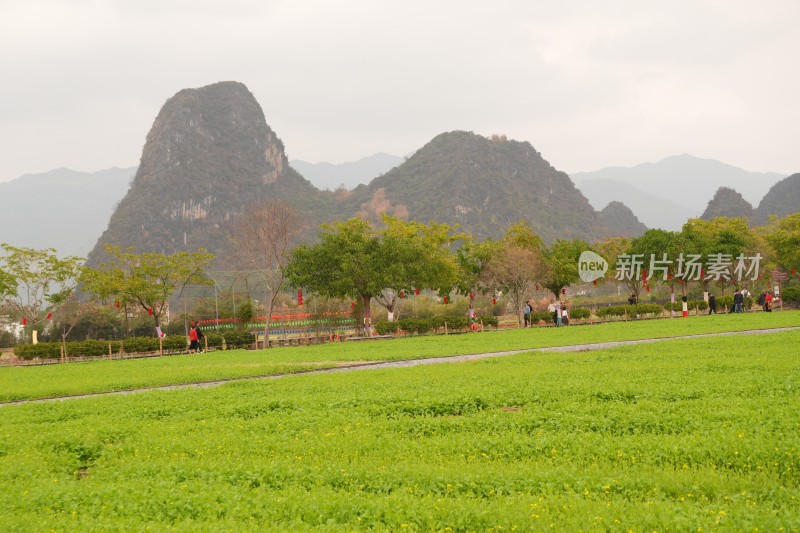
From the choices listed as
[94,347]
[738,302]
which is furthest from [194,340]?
[738,302]

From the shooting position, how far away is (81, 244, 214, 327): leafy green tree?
158 ft

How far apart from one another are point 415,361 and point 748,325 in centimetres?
1889

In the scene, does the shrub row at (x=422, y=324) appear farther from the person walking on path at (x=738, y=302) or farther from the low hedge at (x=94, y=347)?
the person walking on path at (x=738, y=302)

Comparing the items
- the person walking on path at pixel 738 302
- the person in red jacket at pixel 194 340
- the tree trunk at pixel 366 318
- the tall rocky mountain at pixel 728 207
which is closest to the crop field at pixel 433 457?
the person in red jacket at pixel 194 340

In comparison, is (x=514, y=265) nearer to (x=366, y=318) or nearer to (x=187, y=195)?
(x=366, y=318)

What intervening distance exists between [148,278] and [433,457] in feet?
160

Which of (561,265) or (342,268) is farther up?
(561,265)

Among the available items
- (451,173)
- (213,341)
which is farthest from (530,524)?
(451,173)

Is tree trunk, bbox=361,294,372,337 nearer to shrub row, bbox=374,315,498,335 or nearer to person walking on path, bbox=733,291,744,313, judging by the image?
shrub row, bbox=374,315,498,335

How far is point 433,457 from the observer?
32.0 feet

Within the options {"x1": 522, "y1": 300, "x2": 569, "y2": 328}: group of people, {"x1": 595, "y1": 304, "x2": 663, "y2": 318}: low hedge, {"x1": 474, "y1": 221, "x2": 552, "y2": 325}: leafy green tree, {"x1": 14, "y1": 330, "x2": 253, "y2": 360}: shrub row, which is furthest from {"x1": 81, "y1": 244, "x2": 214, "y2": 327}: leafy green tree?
{"x1": 595, "y1": 304, "x2": 663, "y2": 318}: low hedge

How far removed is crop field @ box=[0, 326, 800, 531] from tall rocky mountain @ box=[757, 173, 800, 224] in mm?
152992

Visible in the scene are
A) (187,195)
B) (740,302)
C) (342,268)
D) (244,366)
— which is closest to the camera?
(244,366)

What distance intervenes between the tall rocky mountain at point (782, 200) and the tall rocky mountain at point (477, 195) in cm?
3561
